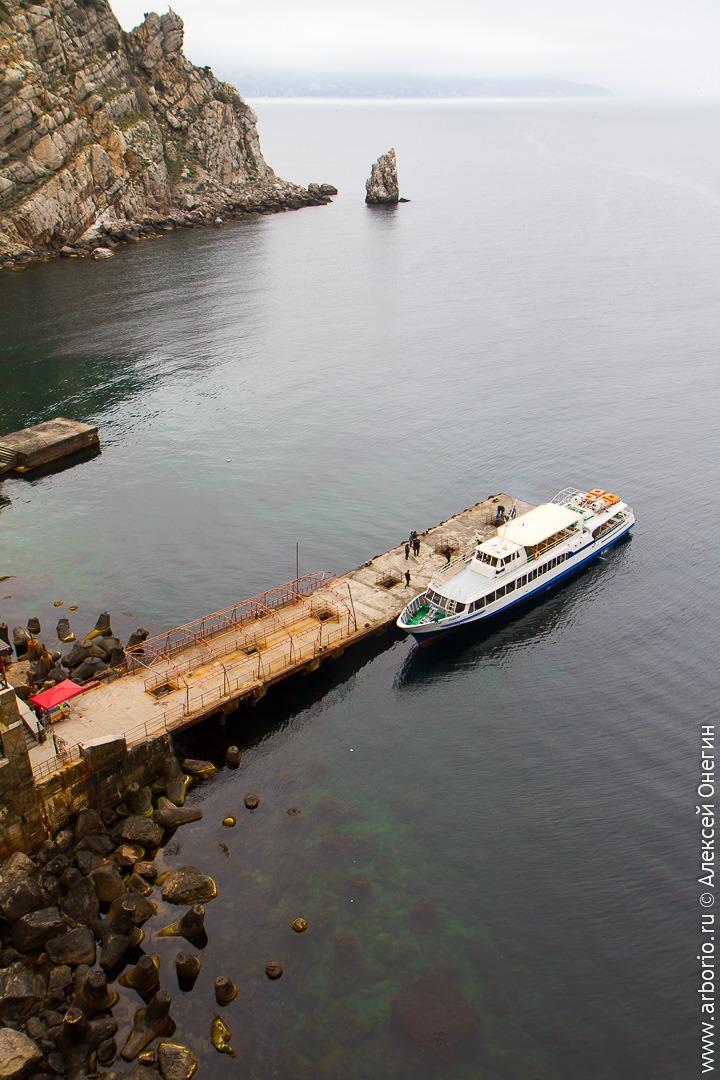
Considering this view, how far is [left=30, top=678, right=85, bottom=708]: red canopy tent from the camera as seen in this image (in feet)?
171

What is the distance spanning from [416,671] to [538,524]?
20.0 metres

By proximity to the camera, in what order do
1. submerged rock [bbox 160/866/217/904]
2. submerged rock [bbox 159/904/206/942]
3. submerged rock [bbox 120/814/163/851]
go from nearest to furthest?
submerged rock [bbox 159/904/206/942], submerged rock [bbox 160/866/217/904], submerged rock [bbox 120/814/163/851]

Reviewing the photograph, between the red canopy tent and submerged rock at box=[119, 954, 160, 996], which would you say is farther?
the red canopy tent

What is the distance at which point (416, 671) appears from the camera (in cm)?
6656

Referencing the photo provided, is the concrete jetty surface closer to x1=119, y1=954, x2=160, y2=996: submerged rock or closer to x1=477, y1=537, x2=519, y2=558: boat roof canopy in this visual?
x1=477, y1=537, x2=519, y2=558: boat roof canopy

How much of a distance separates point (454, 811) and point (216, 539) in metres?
41.6

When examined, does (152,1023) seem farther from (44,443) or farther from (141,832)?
(44,443)

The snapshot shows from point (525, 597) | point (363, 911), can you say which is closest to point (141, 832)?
point (363, 911)

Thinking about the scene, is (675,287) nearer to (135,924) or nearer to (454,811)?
(454,811)

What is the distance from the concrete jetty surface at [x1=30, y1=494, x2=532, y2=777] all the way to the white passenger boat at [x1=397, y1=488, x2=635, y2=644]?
2.66 meters

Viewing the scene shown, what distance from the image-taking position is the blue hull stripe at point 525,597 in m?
67.8

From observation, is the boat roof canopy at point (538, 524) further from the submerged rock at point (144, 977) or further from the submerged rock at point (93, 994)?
the submerged rock at point (93, 994)

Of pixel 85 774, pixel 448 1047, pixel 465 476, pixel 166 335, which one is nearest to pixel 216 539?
pixel 465 476

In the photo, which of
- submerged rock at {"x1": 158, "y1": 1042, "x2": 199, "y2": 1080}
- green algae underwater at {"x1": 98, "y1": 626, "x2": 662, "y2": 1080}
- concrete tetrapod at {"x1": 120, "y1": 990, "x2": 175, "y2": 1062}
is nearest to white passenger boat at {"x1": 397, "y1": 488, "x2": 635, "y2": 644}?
green algae underwater at {"x1": 98, "y1": 626, "x2": 662, "y2": 1080}
